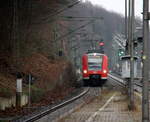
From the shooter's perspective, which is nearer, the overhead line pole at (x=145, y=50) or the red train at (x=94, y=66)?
A: the overhead line pole at (x=145, y=50)

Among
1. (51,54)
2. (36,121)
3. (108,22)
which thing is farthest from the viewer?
(108,22)

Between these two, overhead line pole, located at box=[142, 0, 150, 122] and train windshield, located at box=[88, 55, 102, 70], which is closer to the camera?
overhead line pole, located at box=[142, 0, 150, 122]

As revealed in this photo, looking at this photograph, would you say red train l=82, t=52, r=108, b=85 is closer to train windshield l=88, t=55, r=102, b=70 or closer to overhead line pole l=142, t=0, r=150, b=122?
train windshield l=88, t=55, r=102, b=70

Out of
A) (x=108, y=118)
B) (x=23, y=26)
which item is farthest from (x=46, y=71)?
(x=108, y=118)

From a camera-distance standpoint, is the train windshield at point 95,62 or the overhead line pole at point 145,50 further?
the train windshield at point 95,62

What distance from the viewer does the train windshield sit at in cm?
4456

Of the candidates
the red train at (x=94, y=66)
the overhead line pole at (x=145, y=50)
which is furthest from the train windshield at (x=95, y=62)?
the overhead line pole at (x=145, y=50)

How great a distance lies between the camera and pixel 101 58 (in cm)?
4456

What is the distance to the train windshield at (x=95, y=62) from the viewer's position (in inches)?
1754

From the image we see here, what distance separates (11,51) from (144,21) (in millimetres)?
19047

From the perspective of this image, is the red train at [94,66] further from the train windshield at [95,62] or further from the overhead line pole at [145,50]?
the overhead line pole at [145,50]

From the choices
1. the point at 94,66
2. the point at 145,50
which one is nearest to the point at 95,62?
the point at 94,66

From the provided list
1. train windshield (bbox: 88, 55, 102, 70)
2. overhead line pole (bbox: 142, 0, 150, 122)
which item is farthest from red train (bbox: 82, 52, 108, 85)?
overhead line pole (bbox: 142, 0, 150, 122)

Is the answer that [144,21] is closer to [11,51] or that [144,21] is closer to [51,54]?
[11,51]
